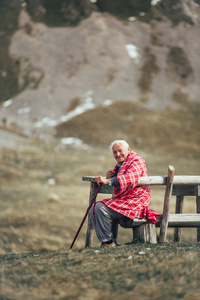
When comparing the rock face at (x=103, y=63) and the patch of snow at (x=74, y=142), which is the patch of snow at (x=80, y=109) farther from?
the patch of snow at (x=74, y=142)

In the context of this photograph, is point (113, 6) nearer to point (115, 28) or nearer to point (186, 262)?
point (115, 28)

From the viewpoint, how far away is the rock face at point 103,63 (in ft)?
196

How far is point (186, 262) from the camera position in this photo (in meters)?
6.34

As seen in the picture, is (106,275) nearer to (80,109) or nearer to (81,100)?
(80,109)

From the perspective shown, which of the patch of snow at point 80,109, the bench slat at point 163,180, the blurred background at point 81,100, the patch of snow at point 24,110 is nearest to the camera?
the bench slat at point 163,180

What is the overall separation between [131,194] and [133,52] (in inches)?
2546

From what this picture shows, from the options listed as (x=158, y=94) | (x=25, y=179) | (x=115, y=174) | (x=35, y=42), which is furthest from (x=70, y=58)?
(x=115, y=174)

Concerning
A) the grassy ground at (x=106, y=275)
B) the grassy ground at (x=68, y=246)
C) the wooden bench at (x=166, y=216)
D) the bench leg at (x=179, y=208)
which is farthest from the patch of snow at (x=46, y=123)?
the grassy ground at (x=106, y=275)

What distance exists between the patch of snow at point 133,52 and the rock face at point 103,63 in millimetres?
158

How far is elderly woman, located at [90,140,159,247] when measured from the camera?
7.85 m

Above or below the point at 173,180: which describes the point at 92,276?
below

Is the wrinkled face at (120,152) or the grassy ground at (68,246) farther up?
the wrinkled face at (120,152)

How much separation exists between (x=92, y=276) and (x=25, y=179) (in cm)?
3365

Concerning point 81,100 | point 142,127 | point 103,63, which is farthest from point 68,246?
point 103,63
